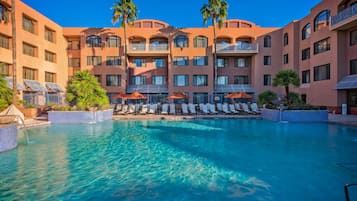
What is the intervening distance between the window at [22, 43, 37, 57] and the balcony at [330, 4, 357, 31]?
32.2m

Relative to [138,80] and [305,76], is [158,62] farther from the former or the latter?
[305,76]

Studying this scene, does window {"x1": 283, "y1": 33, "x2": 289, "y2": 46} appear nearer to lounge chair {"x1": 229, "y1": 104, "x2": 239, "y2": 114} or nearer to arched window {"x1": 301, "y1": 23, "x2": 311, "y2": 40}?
arched window {"x1": 301, "y1": 23, "x2": 311, "y2": 40}

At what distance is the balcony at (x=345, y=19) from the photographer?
17453 mm

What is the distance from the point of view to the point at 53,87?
87.2 ft

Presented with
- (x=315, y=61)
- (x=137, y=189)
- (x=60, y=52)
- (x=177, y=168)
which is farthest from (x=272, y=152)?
(x=60, y=52)

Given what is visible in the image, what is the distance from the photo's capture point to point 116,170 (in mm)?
6270

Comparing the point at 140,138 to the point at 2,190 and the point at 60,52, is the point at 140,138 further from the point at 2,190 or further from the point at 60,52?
the point at 60,52

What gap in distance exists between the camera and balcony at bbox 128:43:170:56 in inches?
1123

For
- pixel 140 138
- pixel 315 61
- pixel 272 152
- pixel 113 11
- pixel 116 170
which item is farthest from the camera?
pixel 113 11

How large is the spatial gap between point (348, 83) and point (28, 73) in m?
33.0

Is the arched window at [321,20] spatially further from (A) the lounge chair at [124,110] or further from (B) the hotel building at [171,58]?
(A) the lounge chair at [124,110]

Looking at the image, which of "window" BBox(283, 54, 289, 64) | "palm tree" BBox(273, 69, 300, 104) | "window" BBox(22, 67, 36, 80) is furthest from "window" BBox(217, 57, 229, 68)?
"window" BBox(22, 67, 36, 80)

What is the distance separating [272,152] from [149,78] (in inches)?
960

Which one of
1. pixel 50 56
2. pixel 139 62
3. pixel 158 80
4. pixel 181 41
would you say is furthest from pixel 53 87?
pixel 181 41
